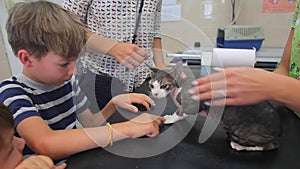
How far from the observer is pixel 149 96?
77cm

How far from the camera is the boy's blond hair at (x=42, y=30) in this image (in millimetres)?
664

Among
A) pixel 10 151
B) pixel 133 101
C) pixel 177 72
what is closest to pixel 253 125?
pixel 177 72

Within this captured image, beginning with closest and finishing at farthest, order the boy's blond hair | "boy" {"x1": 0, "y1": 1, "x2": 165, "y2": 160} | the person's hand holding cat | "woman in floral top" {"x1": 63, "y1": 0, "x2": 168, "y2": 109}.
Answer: the person's hand holding cat → "boy" {"x1": 0, "y1": 1, "x2": 165, "y2": 160} → the boy's blond hair → "woman in floral top" {"x1": 63, "y1": 0, "x2": 168, "y2": 109}

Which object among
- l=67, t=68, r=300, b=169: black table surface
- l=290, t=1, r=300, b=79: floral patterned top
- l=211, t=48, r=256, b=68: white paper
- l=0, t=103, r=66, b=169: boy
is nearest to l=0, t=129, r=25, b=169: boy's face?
l=0, t=103, r=66, b=169: boy

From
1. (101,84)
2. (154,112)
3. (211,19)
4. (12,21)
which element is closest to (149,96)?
(154,112)

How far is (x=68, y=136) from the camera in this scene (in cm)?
57

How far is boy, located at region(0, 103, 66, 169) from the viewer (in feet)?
1.64

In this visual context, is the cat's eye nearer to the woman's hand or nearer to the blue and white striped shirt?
the woman's hand

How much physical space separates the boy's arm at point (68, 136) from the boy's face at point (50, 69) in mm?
153

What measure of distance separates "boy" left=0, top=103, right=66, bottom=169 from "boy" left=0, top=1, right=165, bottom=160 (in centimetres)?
4

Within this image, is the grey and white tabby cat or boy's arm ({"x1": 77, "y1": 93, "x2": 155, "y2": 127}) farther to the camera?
boy's arm ({"x1": 77, "y1": 93, "x2": 155, "y2": 127})

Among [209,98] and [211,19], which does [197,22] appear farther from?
[209,98]

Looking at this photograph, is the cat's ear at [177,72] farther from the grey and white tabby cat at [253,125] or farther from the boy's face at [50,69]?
the boy's face at [50,69]

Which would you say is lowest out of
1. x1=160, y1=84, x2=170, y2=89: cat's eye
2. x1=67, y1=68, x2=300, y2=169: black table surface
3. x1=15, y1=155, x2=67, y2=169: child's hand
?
x1=67, y1=68, x2=300, y2=169: black table surface
